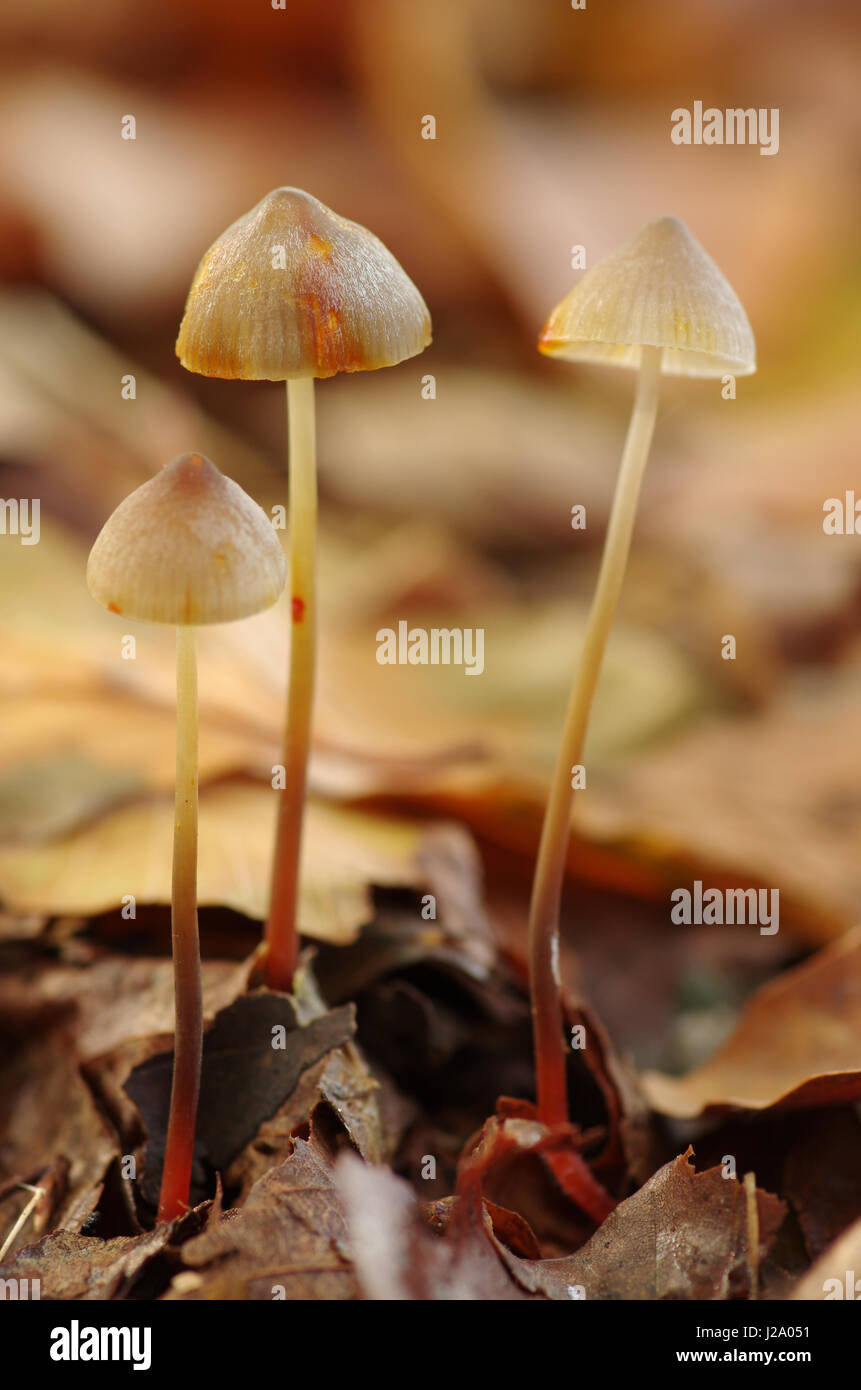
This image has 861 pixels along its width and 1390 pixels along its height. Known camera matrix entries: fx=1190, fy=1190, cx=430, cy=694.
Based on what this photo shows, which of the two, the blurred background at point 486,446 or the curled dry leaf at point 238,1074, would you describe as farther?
the blurred background at point 486,446

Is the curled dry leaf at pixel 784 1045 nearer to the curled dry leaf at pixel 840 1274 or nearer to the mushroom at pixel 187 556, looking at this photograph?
the curled dry leaf at pixel 840 1274

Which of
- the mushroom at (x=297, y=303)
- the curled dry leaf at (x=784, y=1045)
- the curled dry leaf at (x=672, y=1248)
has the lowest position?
the curled dry leaf at (x=672, y=1248)

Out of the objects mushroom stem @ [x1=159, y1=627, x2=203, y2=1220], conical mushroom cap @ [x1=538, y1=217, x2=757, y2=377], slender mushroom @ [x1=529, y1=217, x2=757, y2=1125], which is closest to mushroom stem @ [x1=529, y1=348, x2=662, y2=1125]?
slender mushroom @ [x1=529, y1=217, x2=757, y2=1125]

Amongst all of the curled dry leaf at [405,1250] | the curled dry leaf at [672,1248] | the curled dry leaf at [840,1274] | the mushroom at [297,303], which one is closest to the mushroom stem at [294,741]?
the mushroom at [297,303]

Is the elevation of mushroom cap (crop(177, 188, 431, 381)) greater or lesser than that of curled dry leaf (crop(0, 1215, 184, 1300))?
greater

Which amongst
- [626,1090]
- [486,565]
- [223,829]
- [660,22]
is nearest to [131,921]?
[223,829]

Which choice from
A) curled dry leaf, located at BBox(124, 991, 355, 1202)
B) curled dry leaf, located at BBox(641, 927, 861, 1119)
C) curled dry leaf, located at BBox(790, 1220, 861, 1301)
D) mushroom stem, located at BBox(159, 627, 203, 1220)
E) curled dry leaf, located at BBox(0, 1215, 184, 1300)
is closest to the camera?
curled dry leaf, located at BBox(790, 1220, 861, 1301)

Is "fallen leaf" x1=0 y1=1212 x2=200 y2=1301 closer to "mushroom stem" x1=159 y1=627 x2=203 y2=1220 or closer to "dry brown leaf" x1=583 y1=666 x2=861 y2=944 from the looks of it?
"mushroom stem" x1=159 y1=627 x2=203 y2=1220
